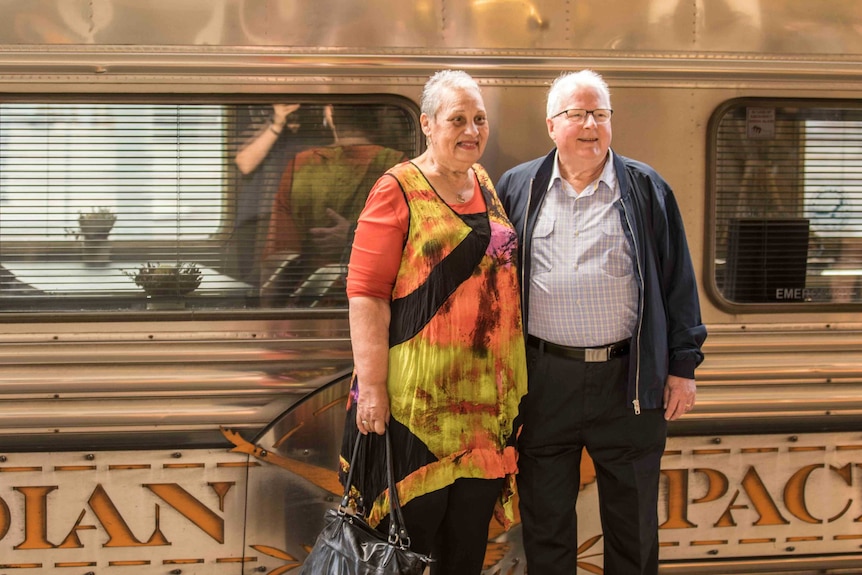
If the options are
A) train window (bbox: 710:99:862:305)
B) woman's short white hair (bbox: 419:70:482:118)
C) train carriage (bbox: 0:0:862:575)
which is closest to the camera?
woman's short white hair (bbox: 419:70:482:118)

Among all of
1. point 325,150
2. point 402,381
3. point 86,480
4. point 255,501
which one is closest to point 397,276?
point 402,381

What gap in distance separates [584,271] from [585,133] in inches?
16.2

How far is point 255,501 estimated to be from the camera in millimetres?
2895

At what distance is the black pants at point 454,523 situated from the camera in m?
2.30

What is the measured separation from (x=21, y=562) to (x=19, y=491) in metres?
0.26

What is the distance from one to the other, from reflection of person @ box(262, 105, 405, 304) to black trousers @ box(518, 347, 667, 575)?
90cm

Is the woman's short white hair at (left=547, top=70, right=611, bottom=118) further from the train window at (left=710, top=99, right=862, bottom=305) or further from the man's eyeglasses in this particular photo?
the train window at (left=710, top=99, right=862, bottom=305)

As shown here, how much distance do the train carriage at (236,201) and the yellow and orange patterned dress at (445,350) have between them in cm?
70

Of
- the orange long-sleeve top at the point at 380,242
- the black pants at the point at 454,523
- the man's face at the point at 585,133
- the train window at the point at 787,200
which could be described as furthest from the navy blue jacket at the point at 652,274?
the train window at the point at 787,200

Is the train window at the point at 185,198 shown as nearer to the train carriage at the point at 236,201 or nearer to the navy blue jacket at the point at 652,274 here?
the train carriage at the point at 236,201

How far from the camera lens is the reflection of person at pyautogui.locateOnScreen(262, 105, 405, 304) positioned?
9.48 ft

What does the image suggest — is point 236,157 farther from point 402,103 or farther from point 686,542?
point 686,542

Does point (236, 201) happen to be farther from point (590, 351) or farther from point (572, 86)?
point (590, 351)

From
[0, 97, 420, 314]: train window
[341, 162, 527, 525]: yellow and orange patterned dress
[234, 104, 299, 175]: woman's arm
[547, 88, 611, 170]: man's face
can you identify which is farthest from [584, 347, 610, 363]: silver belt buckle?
[234, 104, 299, 175]: woman's arm
